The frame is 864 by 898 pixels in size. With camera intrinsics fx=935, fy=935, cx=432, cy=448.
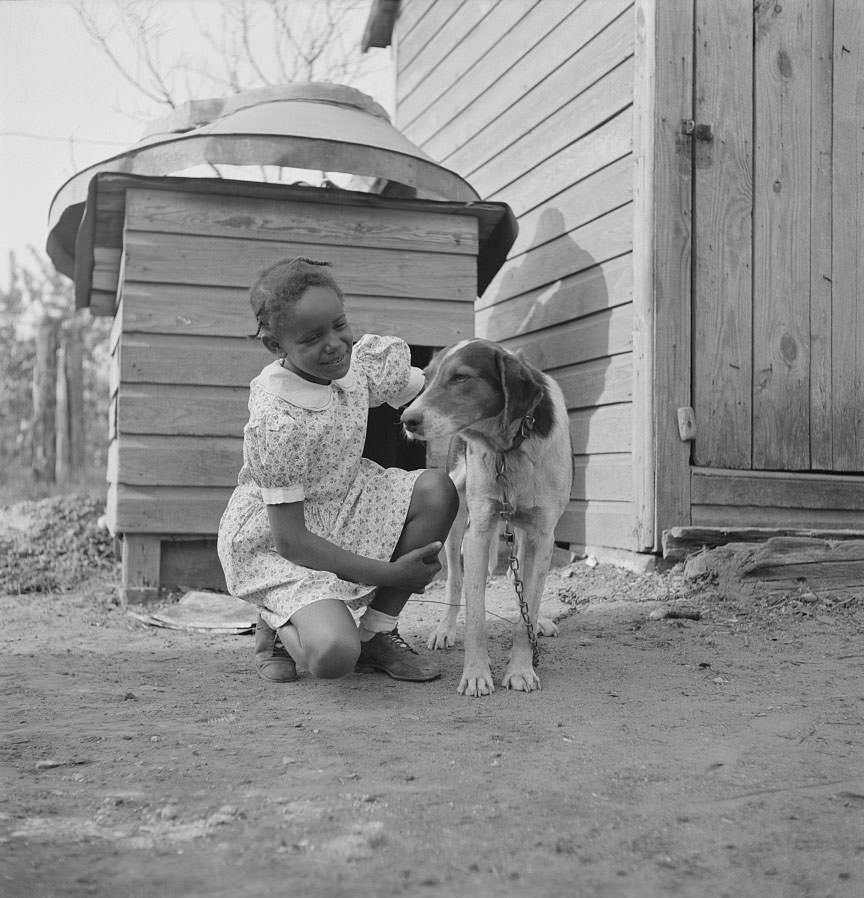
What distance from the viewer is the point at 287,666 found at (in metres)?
3.44

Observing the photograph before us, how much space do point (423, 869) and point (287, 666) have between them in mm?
1754

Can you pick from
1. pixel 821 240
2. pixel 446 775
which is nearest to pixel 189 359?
pixel 446 775

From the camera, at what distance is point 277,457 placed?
315 centimetres

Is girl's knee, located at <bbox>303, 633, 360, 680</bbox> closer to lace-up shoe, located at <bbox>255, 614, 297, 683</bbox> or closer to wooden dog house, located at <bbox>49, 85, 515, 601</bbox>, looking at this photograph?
lace-up shoe, located at <bbox>255, 614, 297, 683</bbox>

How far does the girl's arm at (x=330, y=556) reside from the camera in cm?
318

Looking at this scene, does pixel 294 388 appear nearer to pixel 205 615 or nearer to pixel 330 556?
pixel 330 556

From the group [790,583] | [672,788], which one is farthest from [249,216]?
[672,788]

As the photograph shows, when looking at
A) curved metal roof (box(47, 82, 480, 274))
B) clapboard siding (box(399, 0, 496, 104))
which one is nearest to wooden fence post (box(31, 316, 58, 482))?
curved metal roof (box(47, 82, 480, 274))

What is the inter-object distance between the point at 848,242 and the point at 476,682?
3.73 meters

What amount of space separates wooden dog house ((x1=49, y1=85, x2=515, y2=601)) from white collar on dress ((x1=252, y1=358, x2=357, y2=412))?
209 cm

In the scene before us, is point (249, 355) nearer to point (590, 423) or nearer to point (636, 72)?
point (590, 423)

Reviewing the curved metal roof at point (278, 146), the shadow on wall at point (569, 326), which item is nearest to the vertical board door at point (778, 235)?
the shadow on wall at point (569, 326)

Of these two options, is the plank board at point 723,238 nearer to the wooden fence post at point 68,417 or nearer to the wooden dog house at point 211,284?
the wooden dog house at point 211,284

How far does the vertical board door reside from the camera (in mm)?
5152
